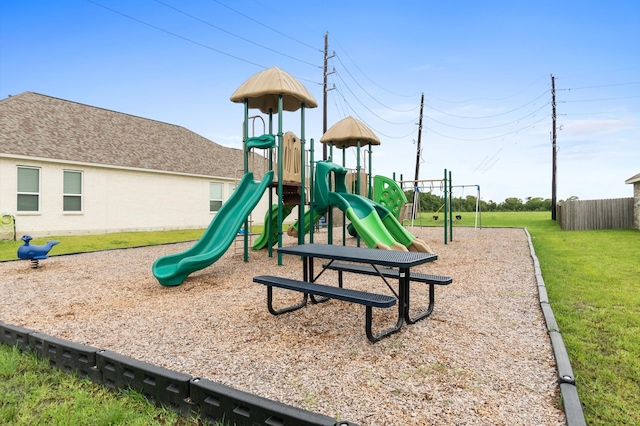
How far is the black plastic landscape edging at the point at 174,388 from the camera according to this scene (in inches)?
86.3

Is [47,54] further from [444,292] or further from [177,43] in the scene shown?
[444,292]

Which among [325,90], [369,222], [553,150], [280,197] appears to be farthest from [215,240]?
[553,150]

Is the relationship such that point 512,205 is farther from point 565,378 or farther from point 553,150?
point 565,378

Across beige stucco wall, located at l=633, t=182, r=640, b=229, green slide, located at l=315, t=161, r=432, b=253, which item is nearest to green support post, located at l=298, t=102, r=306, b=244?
green slide, located at l=315, t=161, r=432, b=253

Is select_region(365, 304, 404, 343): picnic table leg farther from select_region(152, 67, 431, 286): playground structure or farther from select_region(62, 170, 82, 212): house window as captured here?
select_region(62, 170, 82, 212): house window

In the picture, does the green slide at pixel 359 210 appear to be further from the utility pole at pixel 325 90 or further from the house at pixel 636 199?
the house at pixel 636 199

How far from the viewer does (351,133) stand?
12117 millimetres

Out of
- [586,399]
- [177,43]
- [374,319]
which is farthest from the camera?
[177,43]

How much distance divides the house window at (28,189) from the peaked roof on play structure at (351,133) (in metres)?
11.4

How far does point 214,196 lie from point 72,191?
7400mm

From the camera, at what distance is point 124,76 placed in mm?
13375

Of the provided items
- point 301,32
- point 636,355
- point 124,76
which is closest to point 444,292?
point 636,355

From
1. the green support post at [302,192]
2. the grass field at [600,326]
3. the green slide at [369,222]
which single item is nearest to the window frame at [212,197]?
the grass field at [600,326]

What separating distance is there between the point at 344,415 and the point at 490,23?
12458 millimetres
